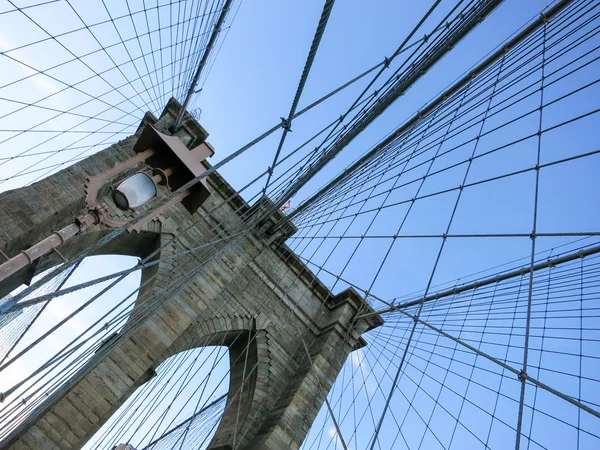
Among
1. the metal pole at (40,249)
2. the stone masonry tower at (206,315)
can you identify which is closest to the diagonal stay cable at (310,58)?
the stone masonry tower at (206,315)

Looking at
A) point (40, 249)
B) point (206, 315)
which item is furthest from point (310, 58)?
point (206, 315)

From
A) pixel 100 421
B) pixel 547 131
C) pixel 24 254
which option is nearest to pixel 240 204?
pixel 100 421

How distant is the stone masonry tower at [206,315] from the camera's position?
5.94 metres

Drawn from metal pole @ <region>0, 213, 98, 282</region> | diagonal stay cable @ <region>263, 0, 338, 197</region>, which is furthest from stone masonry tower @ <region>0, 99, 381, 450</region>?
metal pole @ <region>0, 213, 98, 282</region>

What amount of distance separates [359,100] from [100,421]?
589cm

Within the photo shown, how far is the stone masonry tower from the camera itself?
594 cm

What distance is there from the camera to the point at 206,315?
804 cm

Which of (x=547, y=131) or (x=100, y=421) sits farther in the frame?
(x=100, y=421)

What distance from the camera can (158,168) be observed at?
3.45m

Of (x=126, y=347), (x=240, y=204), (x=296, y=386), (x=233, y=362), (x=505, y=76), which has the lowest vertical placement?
(x=296, y=386)

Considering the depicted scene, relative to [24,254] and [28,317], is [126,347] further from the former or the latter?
[28,317]

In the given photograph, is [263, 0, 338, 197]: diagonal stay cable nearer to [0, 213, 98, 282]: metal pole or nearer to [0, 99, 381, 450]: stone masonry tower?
[0, 99, 381, 450]: stone masonry tower

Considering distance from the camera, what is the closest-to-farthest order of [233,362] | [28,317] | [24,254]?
[24,254] → [233,362] → [28,317]

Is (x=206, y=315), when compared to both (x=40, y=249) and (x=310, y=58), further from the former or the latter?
(x=40, y=249)
